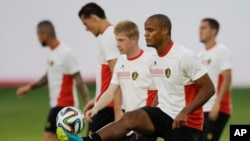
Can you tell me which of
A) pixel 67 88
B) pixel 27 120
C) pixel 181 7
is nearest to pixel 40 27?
pixel 67 88

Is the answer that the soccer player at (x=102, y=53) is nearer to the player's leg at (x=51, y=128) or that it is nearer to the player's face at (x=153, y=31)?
the player's leg at (x=51, y=128)

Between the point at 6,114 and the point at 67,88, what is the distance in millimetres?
8340

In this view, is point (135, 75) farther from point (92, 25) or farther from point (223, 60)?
point (223, 60)

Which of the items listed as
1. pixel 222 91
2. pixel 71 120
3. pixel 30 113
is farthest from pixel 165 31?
pixel 30 113

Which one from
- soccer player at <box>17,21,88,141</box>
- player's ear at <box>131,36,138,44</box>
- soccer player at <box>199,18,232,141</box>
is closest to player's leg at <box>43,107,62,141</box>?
soccer player at <box>17,21,88,141</box>

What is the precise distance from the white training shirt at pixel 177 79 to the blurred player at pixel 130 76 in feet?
2.39

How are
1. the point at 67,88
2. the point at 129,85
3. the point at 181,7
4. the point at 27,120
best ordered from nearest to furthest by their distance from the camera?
the point at 129,85 → the point at 67,88 → the point at 27,120 → the point at 181,7

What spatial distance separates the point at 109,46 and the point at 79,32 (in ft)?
42.3

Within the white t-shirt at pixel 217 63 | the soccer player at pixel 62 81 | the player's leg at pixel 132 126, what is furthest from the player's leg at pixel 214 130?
the player's leg at pixel 132 126

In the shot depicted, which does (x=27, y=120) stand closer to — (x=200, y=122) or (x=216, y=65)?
(x=216, y=65)

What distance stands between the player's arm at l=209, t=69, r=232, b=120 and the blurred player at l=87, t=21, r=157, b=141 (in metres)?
2.52

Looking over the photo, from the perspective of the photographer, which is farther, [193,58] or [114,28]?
[114,28]

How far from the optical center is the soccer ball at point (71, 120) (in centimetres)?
1054

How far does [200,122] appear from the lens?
34.6ft
